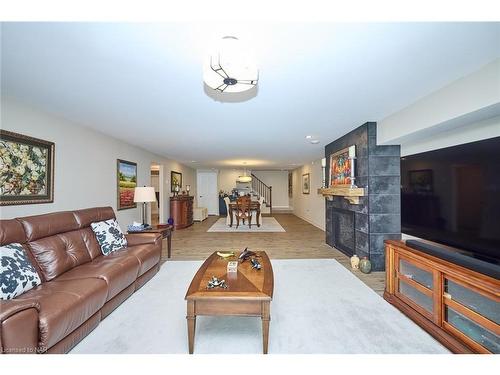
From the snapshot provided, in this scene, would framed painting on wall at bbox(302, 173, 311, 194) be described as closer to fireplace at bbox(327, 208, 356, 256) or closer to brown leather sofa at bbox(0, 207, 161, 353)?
fireplace at bbox(327, 208, 356, 256)

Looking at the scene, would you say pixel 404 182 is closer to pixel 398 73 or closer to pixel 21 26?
pixel 398 73

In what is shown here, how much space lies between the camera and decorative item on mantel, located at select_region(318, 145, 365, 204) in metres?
3.64

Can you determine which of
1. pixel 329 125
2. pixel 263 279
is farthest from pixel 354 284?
pixel 329 125

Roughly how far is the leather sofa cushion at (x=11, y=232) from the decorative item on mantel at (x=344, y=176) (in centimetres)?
403

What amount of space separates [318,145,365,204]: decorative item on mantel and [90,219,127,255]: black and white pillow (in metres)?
3.48

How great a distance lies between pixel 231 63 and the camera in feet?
4.09

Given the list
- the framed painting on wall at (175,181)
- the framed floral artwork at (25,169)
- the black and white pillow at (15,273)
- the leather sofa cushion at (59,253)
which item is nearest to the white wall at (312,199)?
the framed painting on wall at (175,181)

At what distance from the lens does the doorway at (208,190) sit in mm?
10820

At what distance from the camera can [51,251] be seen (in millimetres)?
2268

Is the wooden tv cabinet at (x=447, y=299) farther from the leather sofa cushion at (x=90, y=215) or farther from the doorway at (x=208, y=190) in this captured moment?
the doorway at (x=208, y=190)

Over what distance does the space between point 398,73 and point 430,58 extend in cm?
24

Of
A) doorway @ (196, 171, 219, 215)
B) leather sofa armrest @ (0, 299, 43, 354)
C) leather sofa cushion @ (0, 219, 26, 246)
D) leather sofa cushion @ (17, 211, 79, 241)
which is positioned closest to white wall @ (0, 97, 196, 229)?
leather sofa cushion @ (17, 211, 79, 241)

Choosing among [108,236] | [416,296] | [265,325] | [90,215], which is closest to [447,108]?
[416,296]

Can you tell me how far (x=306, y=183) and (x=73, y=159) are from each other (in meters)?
7.34
